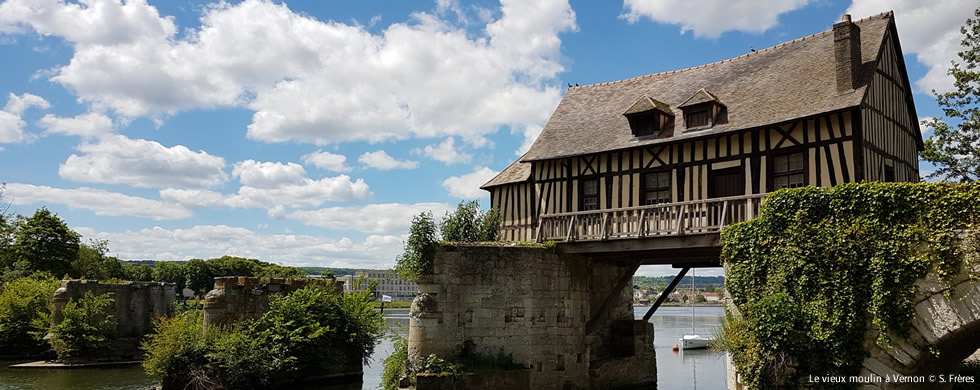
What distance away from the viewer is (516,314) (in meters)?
15.1

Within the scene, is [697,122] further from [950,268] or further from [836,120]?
[950,268]

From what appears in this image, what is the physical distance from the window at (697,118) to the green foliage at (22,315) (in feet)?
74.6

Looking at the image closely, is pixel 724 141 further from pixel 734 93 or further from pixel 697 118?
pixel 734 93

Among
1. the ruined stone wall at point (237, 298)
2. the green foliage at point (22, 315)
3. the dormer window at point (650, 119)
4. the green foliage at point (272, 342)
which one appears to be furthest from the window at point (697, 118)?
the green foliage at point (22, 315)

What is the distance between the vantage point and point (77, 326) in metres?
21.9

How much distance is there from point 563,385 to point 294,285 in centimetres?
810

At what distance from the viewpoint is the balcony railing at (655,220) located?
1282 centimetres

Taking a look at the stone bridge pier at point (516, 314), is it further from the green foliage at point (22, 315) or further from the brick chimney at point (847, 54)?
the green foliage at point (22, 315)

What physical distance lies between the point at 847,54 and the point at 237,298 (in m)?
15.5

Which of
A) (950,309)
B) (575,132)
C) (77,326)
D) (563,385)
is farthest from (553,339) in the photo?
(77,326)

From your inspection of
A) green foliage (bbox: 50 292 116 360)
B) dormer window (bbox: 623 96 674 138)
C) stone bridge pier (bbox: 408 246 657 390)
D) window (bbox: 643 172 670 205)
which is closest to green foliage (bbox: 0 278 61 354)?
green foliage (bbox: 50 292 116 360)

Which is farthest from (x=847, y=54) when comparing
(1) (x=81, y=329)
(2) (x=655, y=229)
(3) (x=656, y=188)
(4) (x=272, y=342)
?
(1) (x=81, y=329)

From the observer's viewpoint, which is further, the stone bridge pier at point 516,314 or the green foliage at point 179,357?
the green foliage at point 179,357

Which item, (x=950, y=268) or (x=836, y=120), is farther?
(x=836, y=120)
